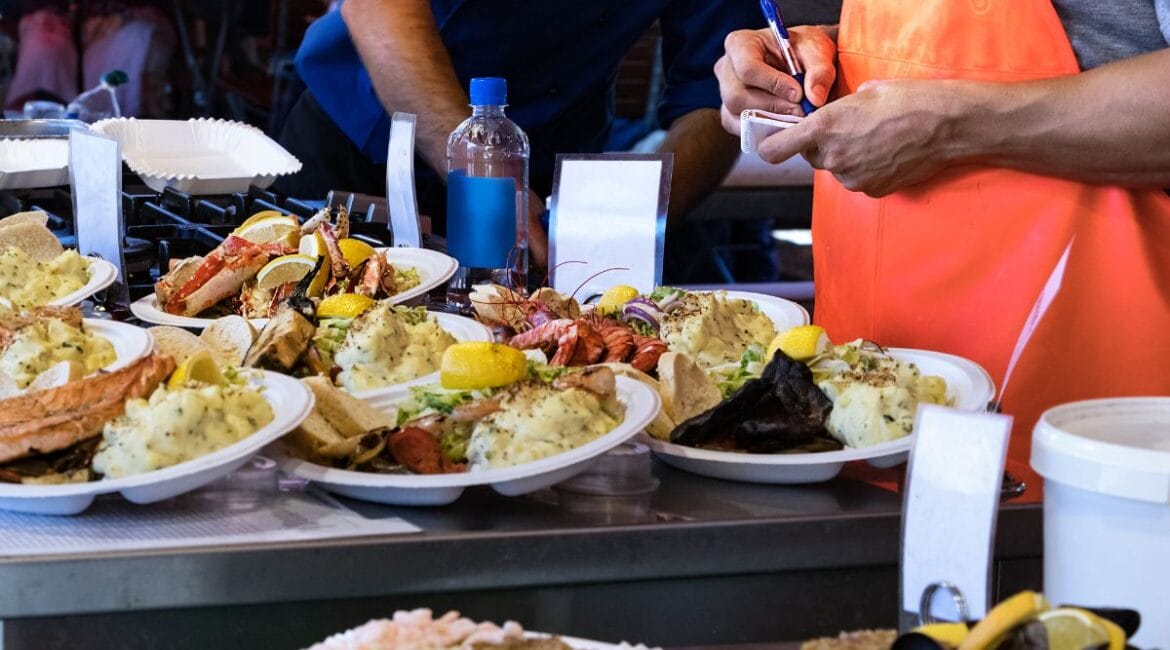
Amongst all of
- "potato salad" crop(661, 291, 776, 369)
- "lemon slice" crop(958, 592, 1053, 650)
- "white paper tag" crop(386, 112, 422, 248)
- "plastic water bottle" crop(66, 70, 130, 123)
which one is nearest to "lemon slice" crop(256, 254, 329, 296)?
"white paper tag" crop(386, 112, 422, 248)

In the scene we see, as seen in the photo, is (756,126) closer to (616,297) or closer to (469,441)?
(616,297)

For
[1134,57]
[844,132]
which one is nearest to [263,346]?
[844,132]

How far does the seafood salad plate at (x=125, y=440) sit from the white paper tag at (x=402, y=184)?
1091 millimetres

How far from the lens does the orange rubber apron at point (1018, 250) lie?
1.88 metres

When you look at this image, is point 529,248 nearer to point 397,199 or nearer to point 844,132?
point 397,199

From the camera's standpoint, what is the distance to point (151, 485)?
121 centimetres

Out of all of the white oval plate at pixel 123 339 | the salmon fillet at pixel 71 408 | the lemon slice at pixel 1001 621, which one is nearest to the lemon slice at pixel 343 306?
the white oval plate at pixel 123 339

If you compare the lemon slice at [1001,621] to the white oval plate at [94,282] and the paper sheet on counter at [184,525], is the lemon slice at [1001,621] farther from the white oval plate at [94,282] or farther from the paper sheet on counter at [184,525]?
the white oval plate at [94,282]

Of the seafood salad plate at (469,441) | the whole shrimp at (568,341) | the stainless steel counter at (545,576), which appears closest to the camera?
the stainless steel counter at (545,576)

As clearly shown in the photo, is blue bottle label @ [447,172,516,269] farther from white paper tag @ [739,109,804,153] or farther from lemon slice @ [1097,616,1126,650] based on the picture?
lemon slice @ [1097,616,1126,650]

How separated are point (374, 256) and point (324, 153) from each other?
5.79 feet

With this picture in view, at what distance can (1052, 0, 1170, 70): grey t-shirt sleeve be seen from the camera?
180 centimetres

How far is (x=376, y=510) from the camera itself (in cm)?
130

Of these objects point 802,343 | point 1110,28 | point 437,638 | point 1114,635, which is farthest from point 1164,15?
point 437,638
